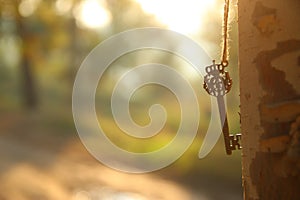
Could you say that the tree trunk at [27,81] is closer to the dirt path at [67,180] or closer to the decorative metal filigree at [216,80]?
the dirt path at [67,180]

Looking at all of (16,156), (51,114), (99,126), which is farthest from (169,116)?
(16,156)

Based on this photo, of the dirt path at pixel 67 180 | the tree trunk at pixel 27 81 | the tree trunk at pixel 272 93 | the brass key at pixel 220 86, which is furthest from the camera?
the tree trunk at pixel 27 81

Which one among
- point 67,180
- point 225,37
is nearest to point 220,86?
point 225,37

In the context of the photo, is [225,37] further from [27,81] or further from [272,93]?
[27,81]

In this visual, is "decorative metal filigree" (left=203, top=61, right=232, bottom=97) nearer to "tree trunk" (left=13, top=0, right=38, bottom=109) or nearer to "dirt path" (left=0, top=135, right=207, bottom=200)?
"dirt path" (left=0, top=135, right=207, bottom=200)

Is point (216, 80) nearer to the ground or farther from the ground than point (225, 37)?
nearer to the ground

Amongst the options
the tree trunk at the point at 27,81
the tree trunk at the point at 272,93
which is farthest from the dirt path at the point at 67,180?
the tree trunk at the point at 272,93

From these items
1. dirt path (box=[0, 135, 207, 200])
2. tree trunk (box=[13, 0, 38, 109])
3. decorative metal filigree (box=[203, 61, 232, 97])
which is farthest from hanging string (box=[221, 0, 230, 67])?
tree trunk (box=[13, 0, 38, 109])

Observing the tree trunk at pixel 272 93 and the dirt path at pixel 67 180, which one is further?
the dirt path at pixel 67 180
